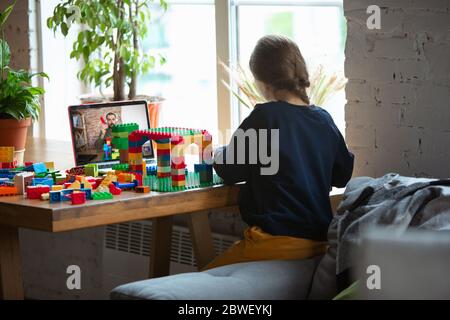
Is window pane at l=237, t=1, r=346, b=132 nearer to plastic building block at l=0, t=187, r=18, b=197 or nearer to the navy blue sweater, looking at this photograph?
the navy blue sweater

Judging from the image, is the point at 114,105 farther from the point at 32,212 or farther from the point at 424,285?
the point at 424,285

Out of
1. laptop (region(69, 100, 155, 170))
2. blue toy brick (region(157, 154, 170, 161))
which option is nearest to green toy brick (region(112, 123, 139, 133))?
laptop (region(69, 100, 155, 170))

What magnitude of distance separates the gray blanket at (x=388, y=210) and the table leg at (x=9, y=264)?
0.95 metres

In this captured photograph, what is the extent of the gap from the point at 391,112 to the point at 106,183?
100cm

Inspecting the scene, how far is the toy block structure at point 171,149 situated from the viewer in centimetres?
283

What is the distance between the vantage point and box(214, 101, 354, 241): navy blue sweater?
281cm

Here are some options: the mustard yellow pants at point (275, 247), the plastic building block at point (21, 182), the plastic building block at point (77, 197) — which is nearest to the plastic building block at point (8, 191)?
the plastic building block at point (21, 182)

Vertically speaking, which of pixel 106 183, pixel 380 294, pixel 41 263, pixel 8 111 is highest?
pixel 8 111

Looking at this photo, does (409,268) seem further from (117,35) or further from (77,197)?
(117,35)

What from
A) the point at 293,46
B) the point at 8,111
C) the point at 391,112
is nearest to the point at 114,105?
the point at 8,111

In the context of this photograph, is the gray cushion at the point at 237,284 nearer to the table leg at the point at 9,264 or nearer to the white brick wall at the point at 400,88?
the table leg at the point at 9,264

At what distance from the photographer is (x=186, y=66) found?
4.25 metres

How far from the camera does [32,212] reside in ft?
8.48

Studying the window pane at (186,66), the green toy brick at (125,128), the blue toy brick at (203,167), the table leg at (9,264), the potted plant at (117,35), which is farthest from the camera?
the window pane at (186,66)
